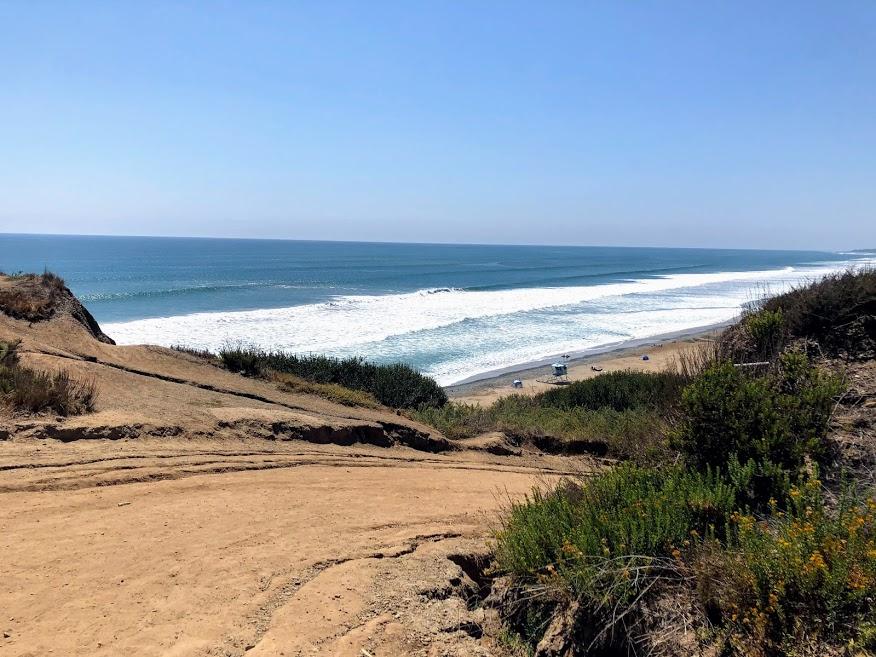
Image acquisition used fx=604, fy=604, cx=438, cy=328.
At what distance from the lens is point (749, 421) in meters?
5.21

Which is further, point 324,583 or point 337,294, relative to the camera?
point 337,294

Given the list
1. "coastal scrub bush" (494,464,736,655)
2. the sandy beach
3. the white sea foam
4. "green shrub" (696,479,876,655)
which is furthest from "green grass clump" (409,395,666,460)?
the white sea foam

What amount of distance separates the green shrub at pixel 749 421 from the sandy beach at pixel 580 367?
1503 cm

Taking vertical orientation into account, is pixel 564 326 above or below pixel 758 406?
below

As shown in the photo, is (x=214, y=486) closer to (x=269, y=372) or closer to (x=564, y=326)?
(x=269, y=372)

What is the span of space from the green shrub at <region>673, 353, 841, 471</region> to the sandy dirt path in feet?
7.21

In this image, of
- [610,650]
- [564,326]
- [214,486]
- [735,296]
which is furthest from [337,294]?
[610,650]

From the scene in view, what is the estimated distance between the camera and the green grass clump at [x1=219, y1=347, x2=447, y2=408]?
13062 mm

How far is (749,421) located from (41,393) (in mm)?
7967

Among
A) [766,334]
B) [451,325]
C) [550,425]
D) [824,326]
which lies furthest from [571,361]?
[766,334]

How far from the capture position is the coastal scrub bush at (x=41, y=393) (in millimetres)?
7379

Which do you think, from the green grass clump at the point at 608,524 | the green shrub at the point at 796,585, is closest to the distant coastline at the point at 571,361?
the green grass clump at the point at 608,524

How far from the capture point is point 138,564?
4680 mm

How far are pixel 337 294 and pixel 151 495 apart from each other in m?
52.3
